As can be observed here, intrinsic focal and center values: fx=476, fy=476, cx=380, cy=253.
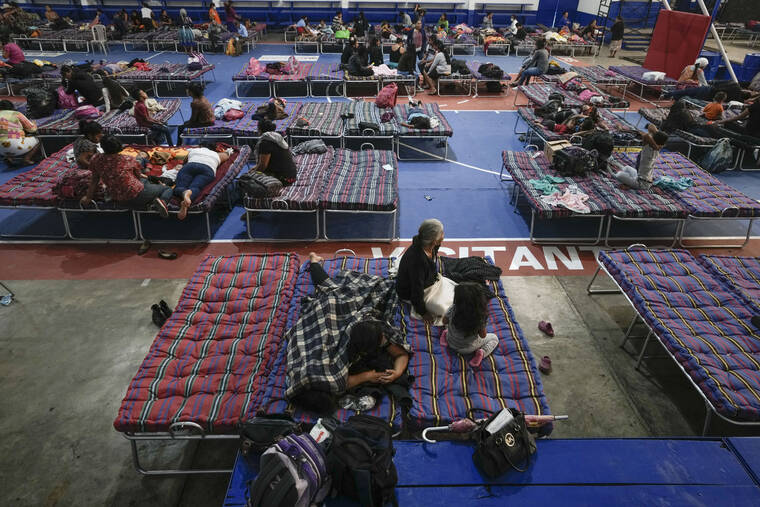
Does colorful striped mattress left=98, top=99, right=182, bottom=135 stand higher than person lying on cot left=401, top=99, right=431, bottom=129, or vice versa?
person lying on cot left=401, top=99, right=431, bottom=129

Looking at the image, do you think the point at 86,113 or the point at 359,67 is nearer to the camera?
the point at 86,113

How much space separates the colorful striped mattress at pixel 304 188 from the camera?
22.3ft

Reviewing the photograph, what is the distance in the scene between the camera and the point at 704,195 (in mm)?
7172

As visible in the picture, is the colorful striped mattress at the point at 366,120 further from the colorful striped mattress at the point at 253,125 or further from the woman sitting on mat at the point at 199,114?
the woman sitting on mat at the point at 199,114

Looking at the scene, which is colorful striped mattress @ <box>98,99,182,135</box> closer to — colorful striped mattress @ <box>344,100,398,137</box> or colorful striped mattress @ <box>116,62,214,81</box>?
colorful striped mattress @ <box>116,62,214,81</box>

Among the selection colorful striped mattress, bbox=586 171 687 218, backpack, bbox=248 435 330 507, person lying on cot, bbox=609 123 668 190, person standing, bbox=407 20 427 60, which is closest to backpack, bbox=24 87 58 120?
person standing, bbox=407 20 427 60

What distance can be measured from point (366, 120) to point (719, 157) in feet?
23.1

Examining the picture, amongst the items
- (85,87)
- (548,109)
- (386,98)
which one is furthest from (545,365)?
(85,87)

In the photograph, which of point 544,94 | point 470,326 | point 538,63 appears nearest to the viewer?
point 470,326

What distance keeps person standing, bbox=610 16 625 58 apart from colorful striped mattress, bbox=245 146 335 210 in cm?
1688

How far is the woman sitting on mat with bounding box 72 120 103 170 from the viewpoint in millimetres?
6672

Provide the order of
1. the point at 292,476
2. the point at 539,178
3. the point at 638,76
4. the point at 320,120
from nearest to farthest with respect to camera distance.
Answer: the point at 292,476, the point at 539,178, the point at 320,120, the point at 638,76

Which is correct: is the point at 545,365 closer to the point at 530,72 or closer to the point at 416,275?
the point at 416,275

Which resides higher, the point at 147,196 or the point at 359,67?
the point at 359,67
